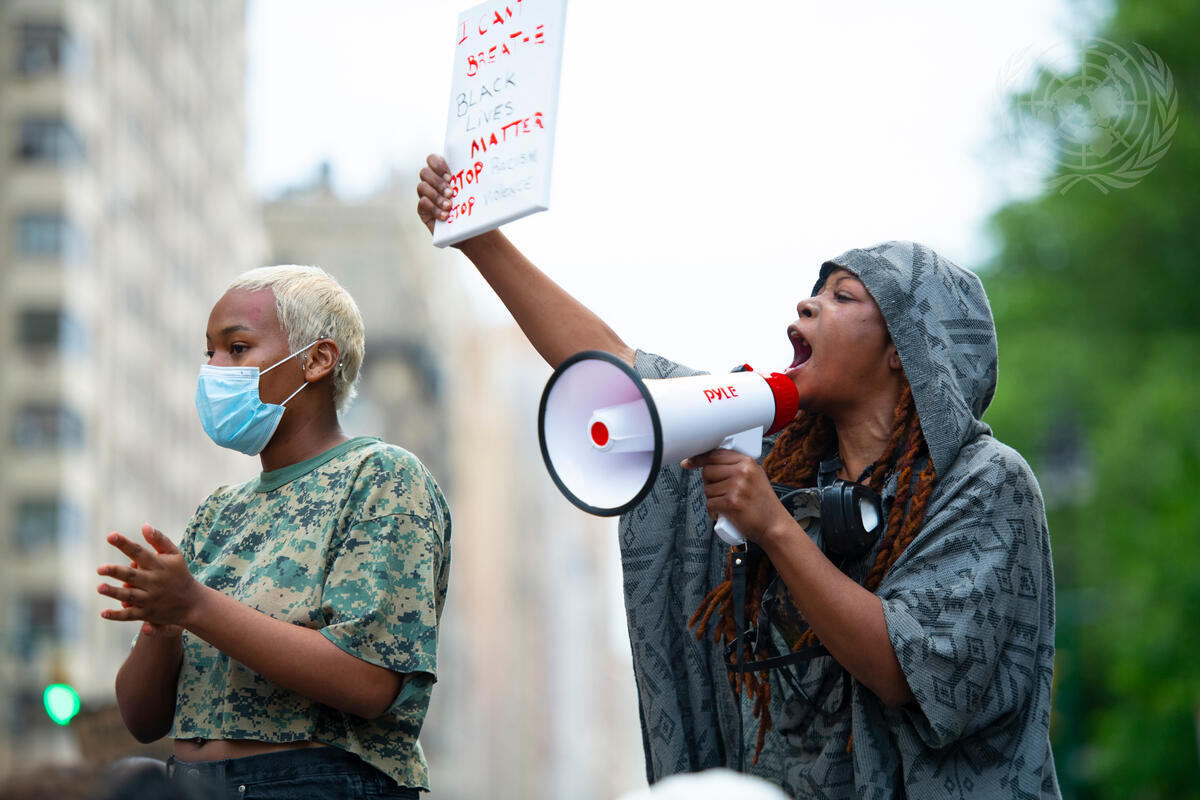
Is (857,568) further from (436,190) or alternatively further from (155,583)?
(155,583)

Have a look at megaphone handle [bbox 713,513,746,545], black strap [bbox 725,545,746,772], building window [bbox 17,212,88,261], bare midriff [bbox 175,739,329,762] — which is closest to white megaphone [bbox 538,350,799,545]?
megaphone handle [bbox 713,513,746,545]

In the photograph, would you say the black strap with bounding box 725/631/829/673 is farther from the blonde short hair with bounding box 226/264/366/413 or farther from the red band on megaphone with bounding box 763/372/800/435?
the blonde short hair with bounding box 226/264/366/413

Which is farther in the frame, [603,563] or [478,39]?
[603,563]

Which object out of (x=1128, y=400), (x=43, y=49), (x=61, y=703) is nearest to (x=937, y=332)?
(x=61, y=703)

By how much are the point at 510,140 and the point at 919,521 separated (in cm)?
116

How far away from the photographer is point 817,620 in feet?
8.86

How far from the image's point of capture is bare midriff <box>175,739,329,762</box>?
2.84 metres

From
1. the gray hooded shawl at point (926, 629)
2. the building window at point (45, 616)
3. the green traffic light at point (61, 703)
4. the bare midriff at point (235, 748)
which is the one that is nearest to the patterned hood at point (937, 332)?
the gray hooded shawl at point (926, 629)

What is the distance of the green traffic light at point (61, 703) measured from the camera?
425 centimetres

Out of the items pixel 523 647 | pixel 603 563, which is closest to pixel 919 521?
pixel 523 647

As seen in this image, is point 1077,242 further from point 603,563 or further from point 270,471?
point 603,563

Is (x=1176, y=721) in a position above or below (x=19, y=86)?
below

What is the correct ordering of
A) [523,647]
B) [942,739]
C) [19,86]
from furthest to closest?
[523,647]
[19,86]
[942,739]

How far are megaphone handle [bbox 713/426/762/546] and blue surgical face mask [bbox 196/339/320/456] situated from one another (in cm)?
102
